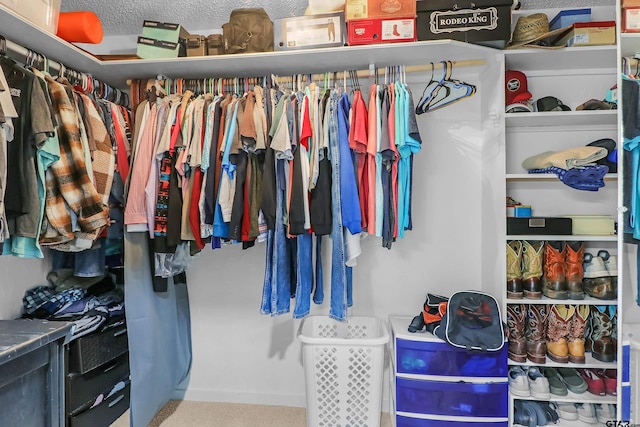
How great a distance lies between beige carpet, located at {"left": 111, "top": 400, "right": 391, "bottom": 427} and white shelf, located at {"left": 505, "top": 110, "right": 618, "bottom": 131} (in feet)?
5.85

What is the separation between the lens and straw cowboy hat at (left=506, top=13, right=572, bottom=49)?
5.97ft

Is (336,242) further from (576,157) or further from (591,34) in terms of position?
(591,34)

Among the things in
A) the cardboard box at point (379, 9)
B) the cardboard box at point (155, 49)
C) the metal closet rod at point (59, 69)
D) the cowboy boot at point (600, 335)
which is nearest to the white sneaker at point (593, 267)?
the cowboy boot at point (600, 335)

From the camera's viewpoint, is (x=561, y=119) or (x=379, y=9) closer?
(x=379, y=9)

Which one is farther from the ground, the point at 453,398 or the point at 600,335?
the point at 600,335

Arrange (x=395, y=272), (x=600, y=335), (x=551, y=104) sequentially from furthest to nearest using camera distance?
(x=395, y=272) → (x=551, y=104) → (x=600, y=335)

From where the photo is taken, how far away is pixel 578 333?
1786 millimetres

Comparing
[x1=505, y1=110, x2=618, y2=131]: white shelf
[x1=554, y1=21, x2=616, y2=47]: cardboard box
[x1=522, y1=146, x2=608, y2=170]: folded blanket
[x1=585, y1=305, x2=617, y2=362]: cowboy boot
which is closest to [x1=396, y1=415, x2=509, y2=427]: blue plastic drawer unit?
[x1=585, y1=305, x2=617, y2=362]: cowboy boot

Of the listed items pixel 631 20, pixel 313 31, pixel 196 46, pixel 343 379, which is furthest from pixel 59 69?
pixel 631 20

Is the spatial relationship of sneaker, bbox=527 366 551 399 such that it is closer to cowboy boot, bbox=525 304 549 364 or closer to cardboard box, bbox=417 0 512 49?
cowboy boot, bbox=525 304 549 364

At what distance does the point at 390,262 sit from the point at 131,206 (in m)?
1.43

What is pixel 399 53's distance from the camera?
1.84 meters

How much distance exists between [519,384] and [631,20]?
1609mm

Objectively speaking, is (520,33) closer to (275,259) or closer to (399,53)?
(399,53)
